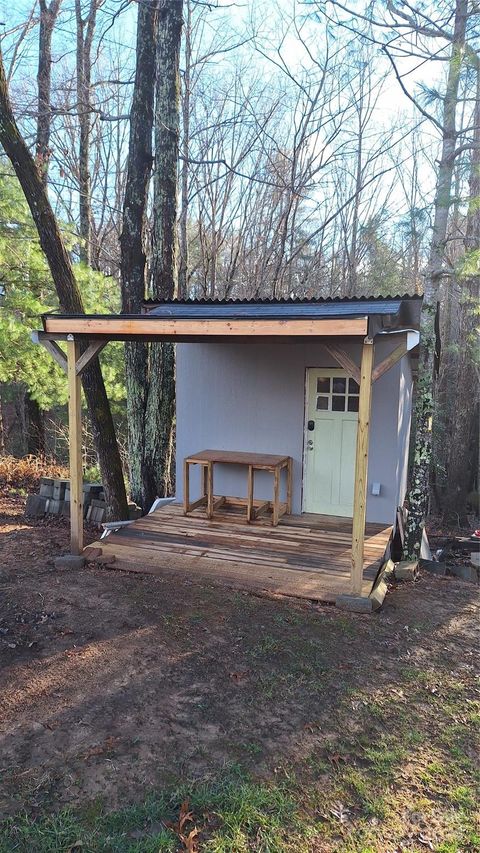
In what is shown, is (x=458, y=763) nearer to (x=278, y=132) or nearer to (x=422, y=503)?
(x=422, y=503)

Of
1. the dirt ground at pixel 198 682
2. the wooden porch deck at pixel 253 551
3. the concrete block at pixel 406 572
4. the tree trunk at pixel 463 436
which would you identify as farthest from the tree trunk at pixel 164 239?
the tree trunk at pixel 463 436

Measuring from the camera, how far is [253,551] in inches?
210

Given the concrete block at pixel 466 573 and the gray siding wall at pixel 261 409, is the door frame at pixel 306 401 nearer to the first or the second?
the gray siding wall at pixel 261 409

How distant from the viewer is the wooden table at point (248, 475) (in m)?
6.06

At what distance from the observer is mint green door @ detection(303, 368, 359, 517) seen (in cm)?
638

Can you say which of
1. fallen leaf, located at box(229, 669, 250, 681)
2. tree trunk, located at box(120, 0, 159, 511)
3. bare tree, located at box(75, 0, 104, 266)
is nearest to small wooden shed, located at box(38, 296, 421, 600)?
tree trunk, located at box(120, 0, 159, 511)

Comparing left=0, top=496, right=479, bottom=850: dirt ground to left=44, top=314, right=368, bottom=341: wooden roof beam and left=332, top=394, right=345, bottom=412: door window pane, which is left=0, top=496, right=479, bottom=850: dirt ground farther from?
left=332, top=394, right=345, bottom=412: door window pane

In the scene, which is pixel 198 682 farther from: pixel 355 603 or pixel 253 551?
pixel 253 551

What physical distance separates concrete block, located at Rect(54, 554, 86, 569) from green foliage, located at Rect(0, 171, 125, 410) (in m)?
3.36

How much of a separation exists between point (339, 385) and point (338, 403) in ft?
0.71

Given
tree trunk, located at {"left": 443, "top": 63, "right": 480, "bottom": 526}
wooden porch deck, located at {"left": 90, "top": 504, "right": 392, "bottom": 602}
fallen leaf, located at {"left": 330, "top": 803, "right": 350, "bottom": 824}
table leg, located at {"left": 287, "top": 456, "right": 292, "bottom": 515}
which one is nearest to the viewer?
fallen leaf, located at {"left": 330, "top": 803, "right": 350, "bottom": 824}

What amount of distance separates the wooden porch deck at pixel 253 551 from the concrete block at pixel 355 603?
83 mm

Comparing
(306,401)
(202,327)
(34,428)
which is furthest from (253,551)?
(34,428)

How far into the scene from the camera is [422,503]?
5.95 meters
